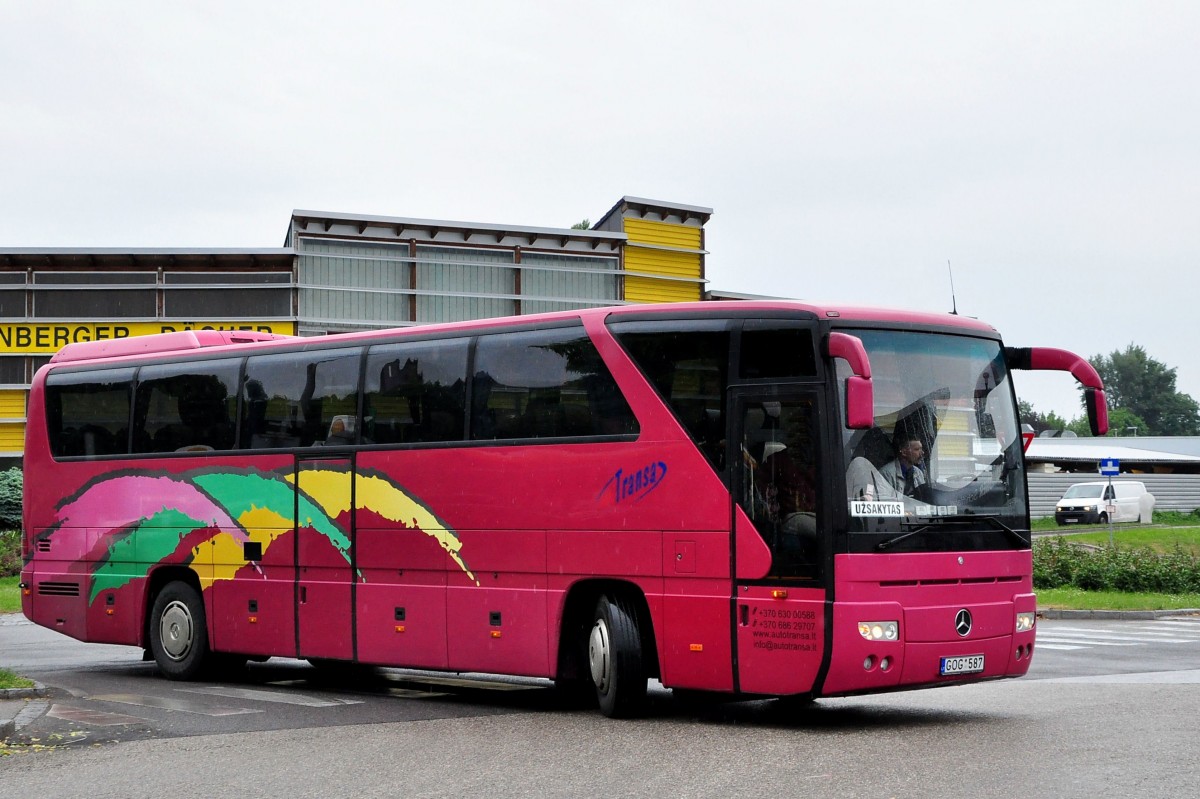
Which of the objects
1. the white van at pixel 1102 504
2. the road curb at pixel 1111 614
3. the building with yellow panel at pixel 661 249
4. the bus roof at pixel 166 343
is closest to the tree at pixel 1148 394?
the white van at pixel 1102 504

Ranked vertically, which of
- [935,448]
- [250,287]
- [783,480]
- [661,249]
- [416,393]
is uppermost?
[661,249]

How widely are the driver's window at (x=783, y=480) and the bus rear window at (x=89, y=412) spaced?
8.74 m

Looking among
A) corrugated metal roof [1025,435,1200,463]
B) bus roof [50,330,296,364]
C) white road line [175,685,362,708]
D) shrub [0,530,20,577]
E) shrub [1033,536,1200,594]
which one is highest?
corrugated metal roof [1025,435,1200,463]

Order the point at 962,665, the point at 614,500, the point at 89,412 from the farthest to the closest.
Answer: the point at 89,412
the point at 614,500
the point at 962,665

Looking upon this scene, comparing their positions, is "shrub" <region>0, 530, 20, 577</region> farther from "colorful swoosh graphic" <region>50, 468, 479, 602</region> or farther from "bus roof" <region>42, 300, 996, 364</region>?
"bus roof" <region>42, 300, 996, 364</region>

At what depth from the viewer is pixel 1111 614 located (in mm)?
26391

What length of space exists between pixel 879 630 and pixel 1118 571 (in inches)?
844

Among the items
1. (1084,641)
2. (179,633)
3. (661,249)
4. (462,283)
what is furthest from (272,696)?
(661,249)

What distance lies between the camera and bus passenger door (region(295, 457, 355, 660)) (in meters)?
14.9

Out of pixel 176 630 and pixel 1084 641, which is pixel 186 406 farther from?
pixel 1084 641

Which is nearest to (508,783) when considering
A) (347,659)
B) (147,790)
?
(147,790)

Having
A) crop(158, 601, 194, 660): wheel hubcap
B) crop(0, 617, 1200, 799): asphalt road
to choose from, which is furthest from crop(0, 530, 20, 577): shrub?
crop(0, 617, 1200, 799): asphalt road

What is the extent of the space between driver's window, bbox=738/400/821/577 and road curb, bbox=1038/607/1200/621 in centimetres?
1655

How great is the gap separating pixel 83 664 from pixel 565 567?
9334mm
